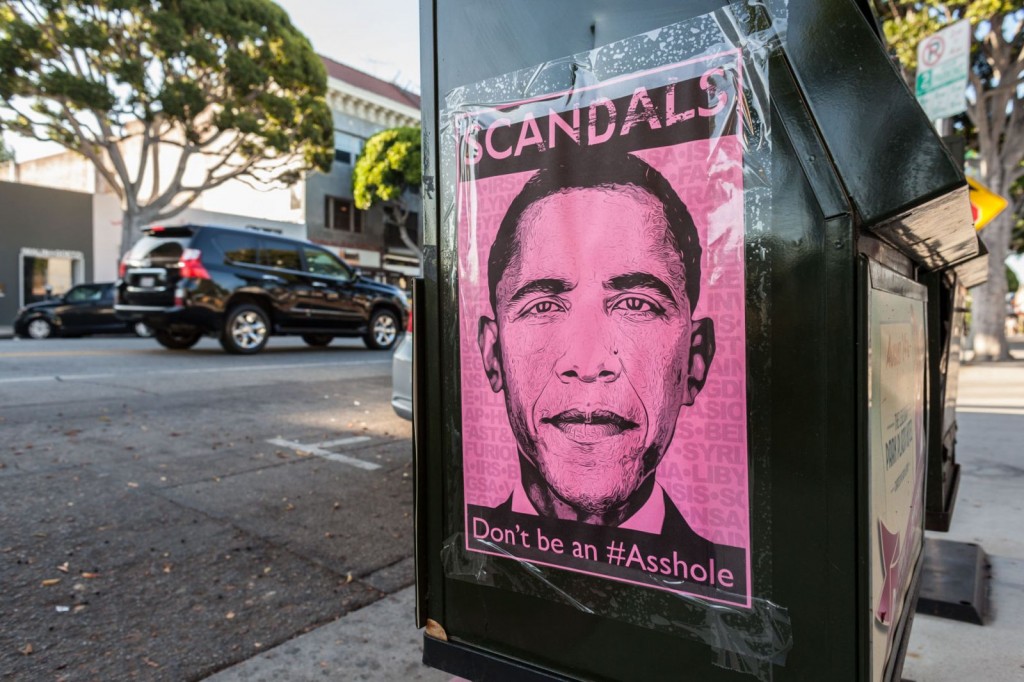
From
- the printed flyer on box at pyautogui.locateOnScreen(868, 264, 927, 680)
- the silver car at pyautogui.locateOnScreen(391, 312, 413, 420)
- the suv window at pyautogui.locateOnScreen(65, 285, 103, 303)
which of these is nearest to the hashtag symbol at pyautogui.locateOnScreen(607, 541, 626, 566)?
the printed flyer on box at pyautogui.locateOnScreen(868, 264, 927, 680)

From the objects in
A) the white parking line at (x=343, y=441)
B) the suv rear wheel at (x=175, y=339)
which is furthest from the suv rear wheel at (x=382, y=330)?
the white parking line at (x=343, y=441)

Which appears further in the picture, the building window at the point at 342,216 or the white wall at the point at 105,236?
the building window at the point at 342,216

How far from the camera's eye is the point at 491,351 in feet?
5.28

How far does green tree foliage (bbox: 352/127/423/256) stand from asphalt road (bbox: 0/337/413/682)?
26739 millimetres

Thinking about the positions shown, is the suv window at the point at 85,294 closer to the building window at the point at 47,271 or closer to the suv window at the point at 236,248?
the building window at the point at 47,271

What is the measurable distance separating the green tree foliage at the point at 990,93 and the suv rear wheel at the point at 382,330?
993 cm

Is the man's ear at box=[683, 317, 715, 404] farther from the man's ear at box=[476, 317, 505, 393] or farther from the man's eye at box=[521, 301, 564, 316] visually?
the man's ear at box=[476, 317, 505, 393]

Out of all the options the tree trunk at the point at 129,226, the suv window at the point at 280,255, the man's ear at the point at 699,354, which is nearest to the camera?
the man's ear at the point at 699,354

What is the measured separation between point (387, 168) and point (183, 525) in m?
31.0

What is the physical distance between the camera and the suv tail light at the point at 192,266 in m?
10.5

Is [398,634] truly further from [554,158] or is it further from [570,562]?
[554,158]

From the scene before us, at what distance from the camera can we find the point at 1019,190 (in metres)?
19.3

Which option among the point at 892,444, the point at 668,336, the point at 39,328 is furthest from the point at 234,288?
the point at 892,444

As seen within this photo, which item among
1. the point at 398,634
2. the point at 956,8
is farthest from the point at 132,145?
the point at 398,634
